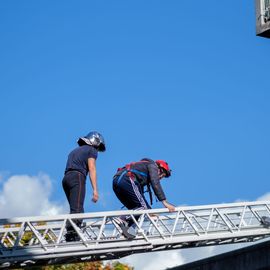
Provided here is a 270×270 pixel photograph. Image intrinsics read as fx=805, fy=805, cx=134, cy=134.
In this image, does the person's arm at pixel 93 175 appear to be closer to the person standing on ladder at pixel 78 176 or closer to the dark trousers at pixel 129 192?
the person standing on ladder at pixel 78 176

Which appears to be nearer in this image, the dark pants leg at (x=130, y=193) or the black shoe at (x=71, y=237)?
the black shoe at (x=71, y=237)

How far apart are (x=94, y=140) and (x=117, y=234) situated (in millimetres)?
1662

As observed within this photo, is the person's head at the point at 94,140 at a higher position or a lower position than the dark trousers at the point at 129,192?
higher

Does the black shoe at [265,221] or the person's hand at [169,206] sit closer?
the person's hand at [169,206]

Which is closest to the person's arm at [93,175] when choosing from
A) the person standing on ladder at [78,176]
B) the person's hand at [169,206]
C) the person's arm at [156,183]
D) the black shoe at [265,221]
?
the person standing on ladder at [78,176]

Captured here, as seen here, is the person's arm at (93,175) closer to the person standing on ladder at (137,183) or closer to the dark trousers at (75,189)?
the dark trousers at (75,189)

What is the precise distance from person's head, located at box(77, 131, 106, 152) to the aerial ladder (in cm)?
111

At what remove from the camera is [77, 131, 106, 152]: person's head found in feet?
43.0

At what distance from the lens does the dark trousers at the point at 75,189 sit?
12.8 metres

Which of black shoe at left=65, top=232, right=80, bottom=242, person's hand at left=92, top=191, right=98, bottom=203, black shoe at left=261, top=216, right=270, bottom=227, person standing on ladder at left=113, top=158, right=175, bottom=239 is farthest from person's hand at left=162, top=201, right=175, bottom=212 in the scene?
black shoe at left=261, top=216, right=270, bottom=227

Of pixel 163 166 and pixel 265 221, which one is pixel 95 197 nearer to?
pixel 163 166

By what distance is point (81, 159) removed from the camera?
12898mm

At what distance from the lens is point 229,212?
14.3 m

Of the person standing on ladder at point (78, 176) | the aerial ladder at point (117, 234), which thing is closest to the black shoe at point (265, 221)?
the aerial ladder at point (117, 234)
